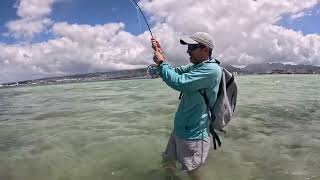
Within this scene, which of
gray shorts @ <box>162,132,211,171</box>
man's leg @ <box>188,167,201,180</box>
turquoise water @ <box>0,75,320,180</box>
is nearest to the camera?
gray shorts @ <box>162,132,211,171</box>

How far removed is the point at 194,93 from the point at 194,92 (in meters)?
0.02

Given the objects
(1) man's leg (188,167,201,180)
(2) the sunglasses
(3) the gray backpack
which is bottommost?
(1) man's leg (188,167,201,180)

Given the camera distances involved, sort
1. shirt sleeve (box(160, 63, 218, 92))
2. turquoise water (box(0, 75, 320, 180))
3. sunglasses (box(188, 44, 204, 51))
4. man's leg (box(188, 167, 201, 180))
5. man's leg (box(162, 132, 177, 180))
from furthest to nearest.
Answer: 1. turquoise water (box(0, 75, 320, 180))
2. man's leg (box(162, 132, 177, 180))
3. man's leg (box(188, 167, 201, 180))
4. sunglasses (box(188, 44, 204, 51))
5. shirt sleeve (box(160, 63, 218, 92))

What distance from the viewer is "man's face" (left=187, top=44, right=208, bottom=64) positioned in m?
5.36

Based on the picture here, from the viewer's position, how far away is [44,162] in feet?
29.2

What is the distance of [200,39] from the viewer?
529 cm

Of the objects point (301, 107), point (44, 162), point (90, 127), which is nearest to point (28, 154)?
point (44, 162)

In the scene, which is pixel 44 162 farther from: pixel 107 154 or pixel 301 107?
pixel 301 107

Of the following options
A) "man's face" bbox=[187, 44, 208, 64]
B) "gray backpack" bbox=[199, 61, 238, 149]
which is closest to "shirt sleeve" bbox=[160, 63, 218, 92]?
"man's face" bbox=[187, 44, 208, 64]

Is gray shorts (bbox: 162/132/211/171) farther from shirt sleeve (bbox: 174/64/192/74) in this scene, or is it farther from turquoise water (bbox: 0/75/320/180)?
shirt sleeve (bbox: 174/64/192/74)

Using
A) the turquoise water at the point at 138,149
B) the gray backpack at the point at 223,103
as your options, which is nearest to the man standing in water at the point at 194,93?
the gray backpack at the point at 223,103

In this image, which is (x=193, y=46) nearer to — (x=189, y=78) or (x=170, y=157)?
(x=189, y=78)

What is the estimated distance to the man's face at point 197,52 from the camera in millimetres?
5355

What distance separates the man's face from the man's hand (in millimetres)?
411
